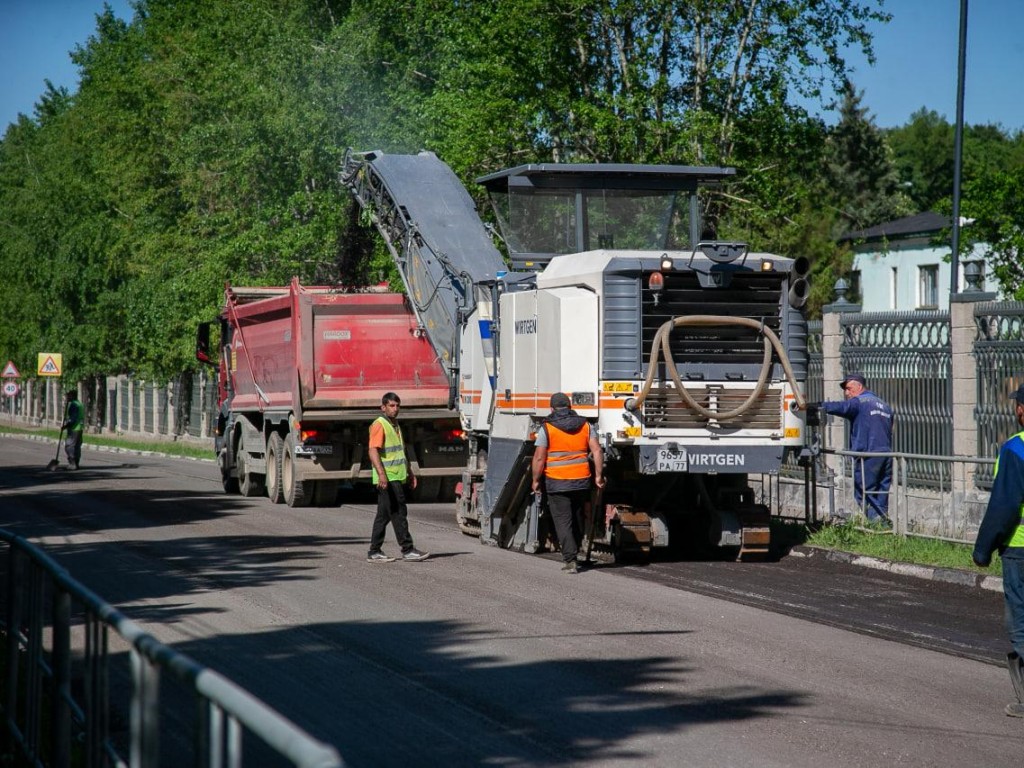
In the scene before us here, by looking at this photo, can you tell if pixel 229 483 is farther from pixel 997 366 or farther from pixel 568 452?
pixel 997 366

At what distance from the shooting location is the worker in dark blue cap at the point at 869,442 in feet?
56.4

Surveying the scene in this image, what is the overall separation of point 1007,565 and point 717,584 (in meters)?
5.62

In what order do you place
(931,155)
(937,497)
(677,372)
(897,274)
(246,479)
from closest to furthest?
(677,372) < (937,497) < (246,479) < (897,274) < (931,155)

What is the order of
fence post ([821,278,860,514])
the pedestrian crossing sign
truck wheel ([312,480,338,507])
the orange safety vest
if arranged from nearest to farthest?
the orange safety vest
fence post ([821,278,860,514])
truck wheel ([312,480,338,507])
the pedestrian crossing sign

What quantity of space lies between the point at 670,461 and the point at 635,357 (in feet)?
3.73

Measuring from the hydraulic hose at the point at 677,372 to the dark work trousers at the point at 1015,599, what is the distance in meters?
6.75

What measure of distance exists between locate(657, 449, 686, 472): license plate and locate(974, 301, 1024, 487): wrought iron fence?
4.52 meters

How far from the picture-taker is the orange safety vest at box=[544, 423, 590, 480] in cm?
1494

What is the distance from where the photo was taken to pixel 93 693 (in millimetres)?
5695

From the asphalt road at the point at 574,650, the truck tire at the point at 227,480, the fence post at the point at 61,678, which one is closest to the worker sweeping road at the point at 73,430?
the truck tire at the point at 227,480

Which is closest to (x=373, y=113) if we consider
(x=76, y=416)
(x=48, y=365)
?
(x=76, y=416)

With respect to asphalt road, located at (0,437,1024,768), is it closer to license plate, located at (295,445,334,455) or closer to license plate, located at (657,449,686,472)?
license plate, located at (657,449,686,472)

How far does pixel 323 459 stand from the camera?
74.6 ft

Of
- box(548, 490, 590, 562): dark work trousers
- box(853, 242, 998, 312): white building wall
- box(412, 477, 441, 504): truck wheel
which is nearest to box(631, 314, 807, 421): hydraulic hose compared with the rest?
box(548, 490, 590, 562): dark work trousers
